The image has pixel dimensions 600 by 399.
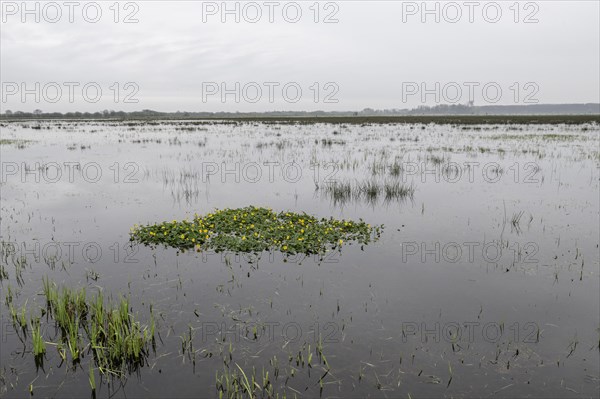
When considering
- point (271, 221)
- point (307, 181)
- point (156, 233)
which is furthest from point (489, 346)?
point (307, 181)

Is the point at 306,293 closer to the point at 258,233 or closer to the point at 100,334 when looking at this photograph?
the point at 258,233

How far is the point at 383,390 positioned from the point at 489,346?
232 centimetres

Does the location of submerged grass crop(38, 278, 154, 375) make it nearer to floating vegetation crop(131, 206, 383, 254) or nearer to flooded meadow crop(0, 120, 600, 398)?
flooded meadow crop(0, 120, 600, 398)

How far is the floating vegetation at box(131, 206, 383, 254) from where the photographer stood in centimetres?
1165

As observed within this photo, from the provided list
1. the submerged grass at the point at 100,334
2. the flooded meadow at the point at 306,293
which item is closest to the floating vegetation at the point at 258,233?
the flooded meadow at the point at 306,293

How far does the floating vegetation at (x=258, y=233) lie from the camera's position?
11.6 m

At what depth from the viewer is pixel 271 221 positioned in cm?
1340

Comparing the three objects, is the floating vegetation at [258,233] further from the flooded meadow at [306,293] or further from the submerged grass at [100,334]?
the submerged grass at [100,334]

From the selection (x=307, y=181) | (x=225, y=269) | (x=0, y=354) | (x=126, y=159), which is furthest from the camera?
(x=126, y=159)

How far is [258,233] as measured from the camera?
12352 mm

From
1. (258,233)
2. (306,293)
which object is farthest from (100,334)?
(258,233)

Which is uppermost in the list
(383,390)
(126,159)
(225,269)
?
(126,159)

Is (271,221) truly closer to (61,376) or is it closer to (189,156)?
(61,376)

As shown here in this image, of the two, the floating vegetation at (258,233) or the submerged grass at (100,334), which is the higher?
the floating vegetation at (258,233)
